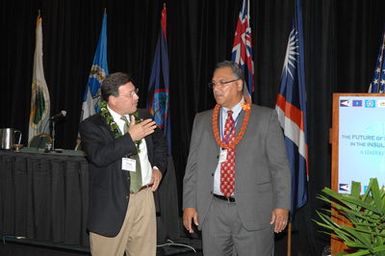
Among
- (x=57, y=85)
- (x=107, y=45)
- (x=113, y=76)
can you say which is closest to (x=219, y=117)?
(x=113, y=76)

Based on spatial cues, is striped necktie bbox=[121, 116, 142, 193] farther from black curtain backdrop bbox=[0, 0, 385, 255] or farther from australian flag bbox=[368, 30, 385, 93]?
black curtain backdrop bbox=[0, 0, 385, 255]

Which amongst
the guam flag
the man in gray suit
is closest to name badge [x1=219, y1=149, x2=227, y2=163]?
the man in gray suit

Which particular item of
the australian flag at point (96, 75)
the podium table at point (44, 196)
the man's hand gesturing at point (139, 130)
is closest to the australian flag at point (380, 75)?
the man's hand gesturing at point (139, 130)

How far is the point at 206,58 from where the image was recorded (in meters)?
5.57

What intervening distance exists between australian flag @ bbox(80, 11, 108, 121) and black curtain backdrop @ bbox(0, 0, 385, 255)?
1.10ft

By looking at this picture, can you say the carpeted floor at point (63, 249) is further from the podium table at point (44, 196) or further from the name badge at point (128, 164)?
the name badge at point (128, 164)

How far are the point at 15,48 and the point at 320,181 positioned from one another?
510 cm

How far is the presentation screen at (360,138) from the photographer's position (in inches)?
112

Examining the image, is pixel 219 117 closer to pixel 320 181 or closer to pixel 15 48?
pixel 320 181

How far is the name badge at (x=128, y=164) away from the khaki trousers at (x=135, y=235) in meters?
0.16

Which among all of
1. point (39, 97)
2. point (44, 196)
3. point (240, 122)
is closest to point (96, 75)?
point (39, 97)

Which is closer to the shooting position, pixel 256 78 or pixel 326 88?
pixel 326 88

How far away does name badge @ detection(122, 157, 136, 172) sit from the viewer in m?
2.65

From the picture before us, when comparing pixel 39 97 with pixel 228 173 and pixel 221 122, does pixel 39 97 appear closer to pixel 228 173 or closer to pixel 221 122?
pixel 221 122
